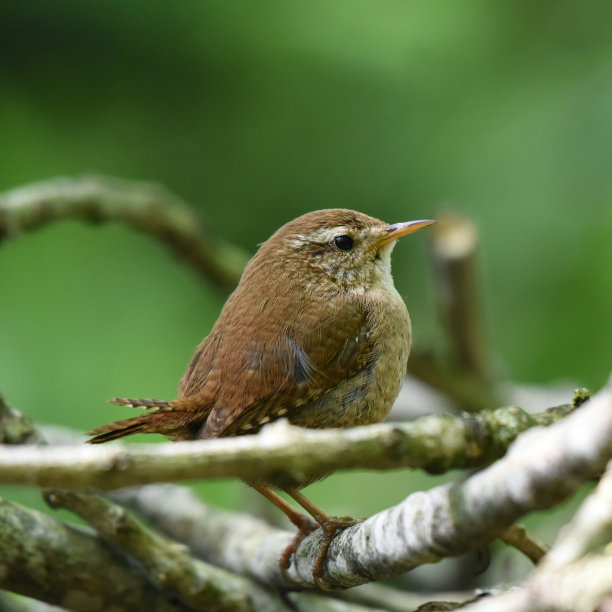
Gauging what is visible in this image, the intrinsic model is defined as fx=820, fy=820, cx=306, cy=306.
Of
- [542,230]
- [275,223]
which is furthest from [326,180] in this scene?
[542,230]

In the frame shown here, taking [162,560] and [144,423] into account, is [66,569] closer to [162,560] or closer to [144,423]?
[162,560]

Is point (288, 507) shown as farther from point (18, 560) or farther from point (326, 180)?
point (326, 180)

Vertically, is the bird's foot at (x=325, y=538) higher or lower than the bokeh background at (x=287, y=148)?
lower

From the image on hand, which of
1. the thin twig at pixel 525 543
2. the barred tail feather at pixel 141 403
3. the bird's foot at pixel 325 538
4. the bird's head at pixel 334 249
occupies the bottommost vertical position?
the bird's foot at pixel 325 538

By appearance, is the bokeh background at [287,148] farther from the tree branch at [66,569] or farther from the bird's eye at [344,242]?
the tree branch at [66,569]

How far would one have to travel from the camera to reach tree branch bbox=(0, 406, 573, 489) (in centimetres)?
142

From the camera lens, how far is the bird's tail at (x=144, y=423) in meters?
2.38

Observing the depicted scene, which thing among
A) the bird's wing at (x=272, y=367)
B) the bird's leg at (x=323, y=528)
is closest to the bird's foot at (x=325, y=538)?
the bird's leg at (x=323, y=528)

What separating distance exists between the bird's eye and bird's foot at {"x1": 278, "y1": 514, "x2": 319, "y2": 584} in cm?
110

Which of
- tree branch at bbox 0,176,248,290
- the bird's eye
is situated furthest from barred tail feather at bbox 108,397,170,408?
tree branch at bbox 0,176,248,290

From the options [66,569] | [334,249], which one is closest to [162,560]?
[66,569]

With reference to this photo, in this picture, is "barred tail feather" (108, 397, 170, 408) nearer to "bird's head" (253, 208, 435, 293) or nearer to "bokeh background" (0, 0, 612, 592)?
"bird's head" (253, 208, 435, 293)

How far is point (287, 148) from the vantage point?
239 inches

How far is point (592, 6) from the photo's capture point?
20.0 feet
